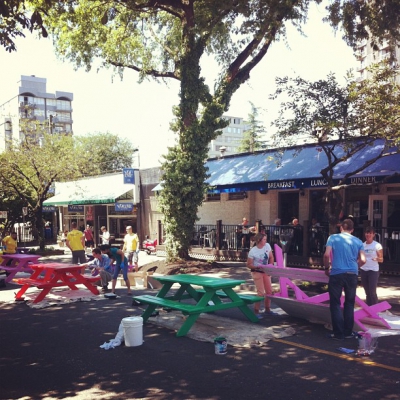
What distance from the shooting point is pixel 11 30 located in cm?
895

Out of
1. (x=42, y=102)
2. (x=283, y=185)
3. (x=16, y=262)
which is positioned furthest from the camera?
(x=42, y=102)

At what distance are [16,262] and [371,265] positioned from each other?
11.8m

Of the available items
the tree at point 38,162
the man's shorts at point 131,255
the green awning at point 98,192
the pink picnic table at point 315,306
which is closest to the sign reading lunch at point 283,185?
the man's shorts at point 131,255

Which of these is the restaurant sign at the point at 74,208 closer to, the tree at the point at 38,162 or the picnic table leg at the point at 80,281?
the tree at the point at 38,162

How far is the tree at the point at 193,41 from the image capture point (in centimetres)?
1425

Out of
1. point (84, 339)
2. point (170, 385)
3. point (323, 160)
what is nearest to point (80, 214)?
point (323, 160)

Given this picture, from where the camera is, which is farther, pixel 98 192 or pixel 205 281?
pixel 98 192

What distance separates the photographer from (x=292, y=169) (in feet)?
55.0

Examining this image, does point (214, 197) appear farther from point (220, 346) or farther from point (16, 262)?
point (220, 346)

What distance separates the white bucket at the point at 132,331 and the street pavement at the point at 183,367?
0.10m

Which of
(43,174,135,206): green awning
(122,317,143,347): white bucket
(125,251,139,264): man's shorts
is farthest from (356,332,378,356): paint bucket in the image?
(43,174,135,206): green awning

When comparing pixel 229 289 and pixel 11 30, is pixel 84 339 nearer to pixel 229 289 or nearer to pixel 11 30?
pixel 229 289

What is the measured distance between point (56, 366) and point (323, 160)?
41.7ft

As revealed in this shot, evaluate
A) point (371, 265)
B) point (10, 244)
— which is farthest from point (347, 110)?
point (10, 244)
